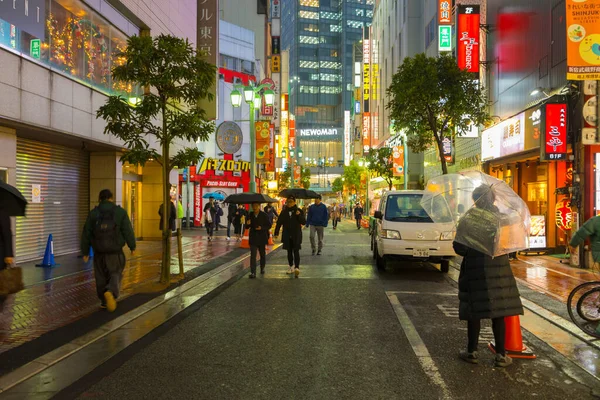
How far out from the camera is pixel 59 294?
9.10 meters

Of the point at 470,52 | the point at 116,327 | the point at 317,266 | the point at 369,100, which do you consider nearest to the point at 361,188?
the point at 369,100

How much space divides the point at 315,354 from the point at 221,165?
2993 centimetres

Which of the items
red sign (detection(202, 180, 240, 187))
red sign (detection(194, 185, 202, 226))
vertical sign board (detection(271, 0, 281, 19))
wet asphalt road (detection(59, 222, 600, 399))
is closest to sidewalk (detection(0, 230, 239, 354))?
wet asphalt road (detection(59, 222, 600, 399))

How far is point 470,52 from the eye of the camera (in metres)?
20.8

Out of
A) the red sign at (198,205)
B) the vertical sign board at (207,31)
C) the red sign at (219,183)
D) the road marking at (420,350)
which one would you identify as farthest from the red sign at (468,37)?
the red sign at (219,183)

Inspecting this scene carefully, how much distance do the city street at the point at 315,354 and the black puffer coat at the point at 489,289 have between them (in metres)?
0.60

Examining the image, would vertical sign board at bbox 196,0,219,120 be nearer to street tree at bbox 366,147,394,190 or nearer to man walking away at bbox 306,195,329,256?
man walking away at bbox 306,195,329,256

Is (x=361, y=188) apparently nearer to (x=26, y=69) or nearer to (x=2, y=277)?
(x=26, y=69)

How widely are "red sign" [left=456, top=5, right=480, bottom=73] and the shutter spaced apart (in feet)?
48.2

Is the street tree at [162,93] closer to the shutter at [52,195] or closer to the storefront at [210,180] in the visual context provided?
the shutter at [52,195]

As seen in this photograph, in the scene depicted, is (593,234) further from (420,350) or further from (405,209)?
(405,209)

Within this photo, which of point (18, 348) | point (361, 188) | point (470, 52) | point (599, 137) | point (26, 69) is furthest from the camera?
point (361, 188)

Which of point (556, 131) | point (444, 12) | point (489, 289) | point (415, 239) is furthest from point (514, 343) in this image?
point (444, 12)

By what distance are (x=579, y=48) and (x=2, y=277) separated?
477 inches
